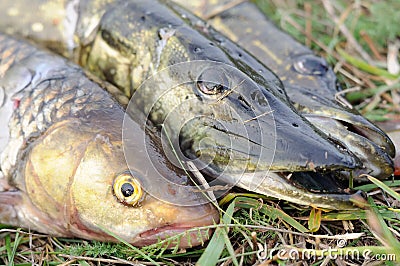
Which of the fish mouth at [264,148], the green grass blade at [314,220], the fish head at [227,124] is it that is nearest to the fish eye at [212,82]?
the fish head at [227,124]

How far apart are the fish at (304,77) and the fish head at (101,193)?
77cm

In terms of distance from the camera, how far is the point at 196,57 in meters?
2.78

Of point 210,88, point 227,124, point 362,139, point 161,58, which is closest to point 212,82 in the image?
point 210,88

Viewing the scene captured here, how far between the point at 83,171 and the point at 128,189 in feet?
0.82

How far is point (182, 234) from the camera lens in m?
2.40

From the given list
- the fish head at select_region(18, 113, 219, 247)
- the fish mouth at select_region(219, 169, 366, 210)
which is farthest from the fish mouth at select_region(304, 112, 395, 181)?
the fish head at select_region(18, 113, 219, 247)

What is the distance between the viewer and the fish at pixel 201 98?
7.81 ft

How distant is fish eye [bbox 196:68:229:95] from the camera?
2617 mm

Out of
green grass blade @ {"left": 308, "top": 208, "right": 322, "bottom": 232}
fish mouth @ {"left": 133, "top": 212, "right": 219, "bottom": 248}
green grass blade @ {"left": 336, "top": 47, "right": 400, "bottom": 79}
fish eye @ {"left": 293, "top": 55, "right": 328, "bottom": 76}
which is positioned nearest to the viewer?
fish mouth @ {"left": 133, "top": 212, "right": 219, "bottom": 248}

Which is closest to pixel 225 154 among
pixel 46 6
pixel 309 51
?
pixel 309 51

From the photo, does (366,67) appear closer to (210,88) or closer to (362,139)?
(362,139)

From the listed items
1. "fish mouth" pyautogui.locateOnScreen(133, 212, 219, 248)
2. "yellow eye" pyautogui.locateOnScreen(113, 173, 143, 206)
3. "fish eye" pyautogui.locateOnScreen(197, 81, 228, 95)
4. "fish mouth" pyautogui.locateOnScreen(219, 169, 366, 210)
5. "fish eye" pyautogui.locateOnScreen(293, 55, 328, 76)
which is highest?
"fish eye" pyautogui.locateOnScreen(197, 81, 228, 95)

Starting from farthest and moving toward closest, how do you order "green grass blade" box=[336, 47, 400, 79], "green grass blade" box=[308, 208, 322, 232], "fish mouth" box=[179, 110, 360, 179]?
"green grass blade" box=[336, 47, 400, 79] < "green grass blade" box=[308, 208, 322, 232] < "fish mouth" box=[179, 110, 360, 179]

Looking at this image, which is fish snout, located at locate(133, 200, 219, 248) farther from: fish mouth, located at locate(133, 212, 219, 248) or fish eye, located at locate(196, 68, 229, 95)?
fish eye, located at locate(196, 68, 229, 95)
